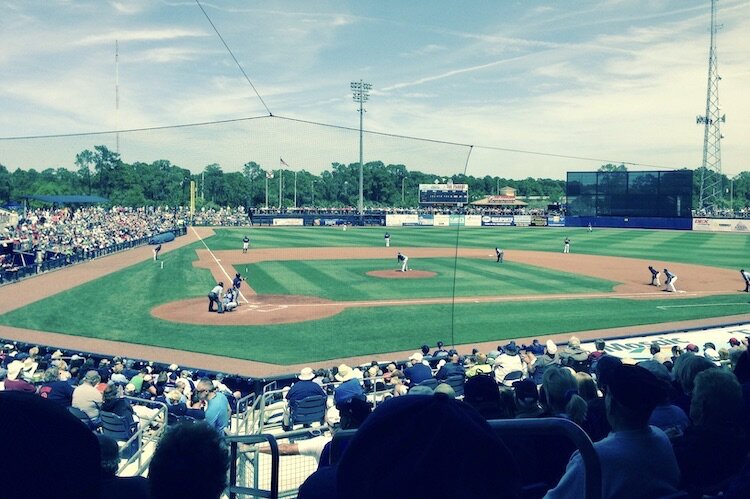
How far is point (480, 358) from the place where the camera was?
12648 millimetres

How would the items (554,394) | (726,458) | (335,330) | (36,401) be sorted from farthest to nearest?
(335,330)
(554,394)
(726,458)
(36,401)

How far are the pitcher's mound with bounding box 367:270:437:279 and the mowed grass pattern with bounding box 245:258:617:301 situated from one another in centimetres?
52

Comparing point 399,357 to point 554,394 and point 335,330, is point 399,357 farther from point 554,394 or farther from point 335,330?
point 554,394

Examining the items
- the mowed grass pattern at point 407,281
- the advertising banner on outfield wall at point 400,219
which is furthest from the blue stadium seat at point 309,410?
the advertising banner on outfield wall at point 400,219

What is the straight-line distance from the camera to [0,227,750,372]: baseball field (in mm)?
20109

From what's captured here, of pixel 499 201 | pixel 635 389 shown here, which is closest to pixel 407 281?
pixel 635 389

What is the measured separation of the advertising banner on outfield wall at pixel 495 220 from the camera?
3290 inches

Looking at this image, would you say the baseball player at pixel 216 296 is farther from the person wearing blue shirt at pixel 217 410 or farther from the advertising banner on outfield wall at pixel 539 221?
the advertising banner on outfield wall at pixel 539 221

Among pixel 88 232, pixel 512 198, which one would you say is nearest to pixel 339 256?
pixel 88 232

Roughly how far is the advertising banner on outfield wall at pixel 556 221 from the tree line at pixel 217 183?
13597 mm

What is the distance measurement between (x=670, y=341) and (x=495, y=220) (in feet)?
222

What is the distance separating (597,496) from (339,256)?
134 feet

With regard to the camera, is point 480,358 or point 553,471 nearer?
point 553,471

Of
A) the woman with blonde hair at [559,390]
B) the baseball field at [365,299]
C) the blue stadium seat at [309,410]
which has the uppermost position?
the woman with blonde hair at [559,390]
